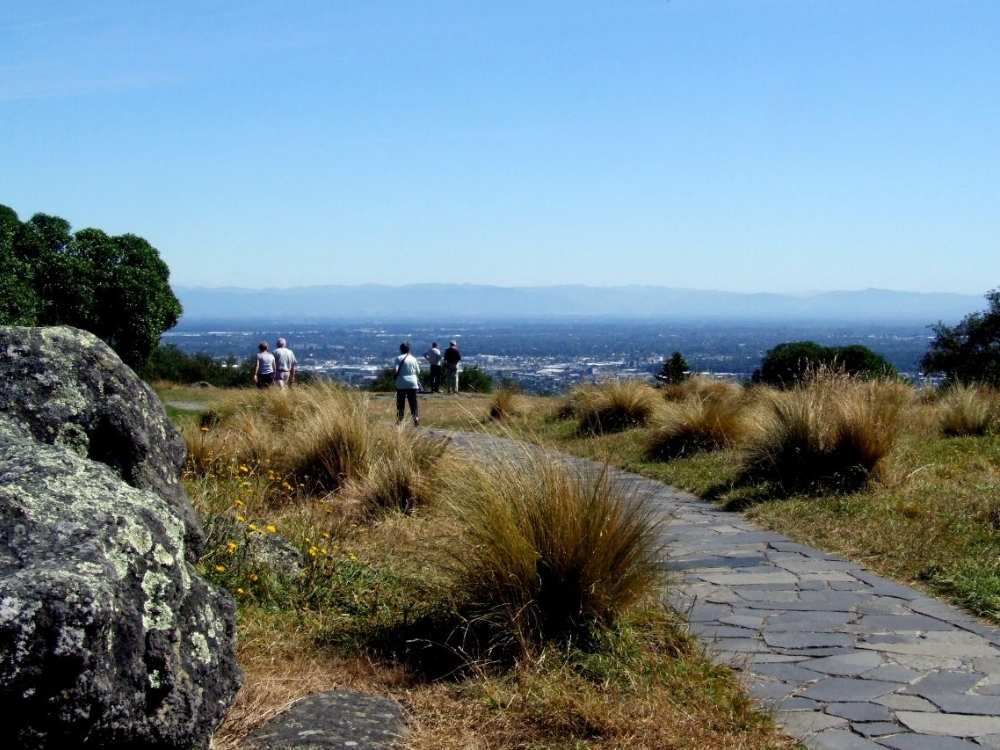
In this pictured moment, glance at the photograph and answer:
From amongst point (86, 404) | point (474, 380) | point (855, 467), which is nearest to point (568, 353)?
point (474, 380)

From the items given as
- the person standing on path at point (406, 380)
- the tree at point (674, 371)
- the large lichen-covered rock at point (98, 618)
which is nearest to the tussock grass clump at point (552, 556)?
the large lichen-covered rock at point (98, 618)

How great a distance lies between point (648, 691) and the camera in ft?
14.5

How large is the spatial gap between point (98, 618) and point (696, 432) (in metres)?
10.4

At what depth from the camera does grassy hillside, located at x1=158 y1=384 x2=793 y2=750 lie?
4113 mm

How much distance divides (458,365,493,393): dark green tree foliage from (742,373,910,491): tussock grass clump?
2122 centimetres

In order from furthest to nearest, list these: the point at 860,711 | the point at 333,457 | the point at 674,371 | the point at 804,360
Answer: the point at 804,360 < the point at 674,371 < the point at 333,457 < the point at 860,711

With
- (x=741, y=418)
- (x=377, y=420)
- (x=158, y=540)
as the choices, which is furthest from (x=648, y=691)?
(x=741, y=418)

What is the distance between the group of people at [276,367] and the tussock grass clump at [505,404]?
3.71m

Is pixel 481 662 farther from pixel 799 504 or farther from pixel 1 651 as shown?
pixel 799 504

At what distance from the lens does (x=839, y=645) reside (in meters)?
5.29

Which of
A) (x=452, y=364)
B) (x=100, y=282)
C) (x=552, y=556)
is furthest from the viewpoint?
(x=452, y=364)

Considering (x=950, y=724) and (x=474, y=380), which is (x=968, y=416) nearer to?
(x=950, y=724)

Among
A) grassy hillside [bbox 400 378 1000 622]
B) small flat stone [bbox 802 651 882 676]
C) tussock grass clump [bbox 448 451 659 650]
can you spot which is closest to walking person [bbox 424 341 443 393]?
grassy hillside [bbox 400 378 1000 622]

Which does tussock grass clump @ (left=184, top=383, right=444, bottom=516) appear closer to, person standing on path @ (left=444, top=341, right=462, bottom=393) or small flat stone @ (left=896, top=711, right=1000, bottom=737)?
small flat stone @ (left=896, top=711, right=1000, bottom=737)
